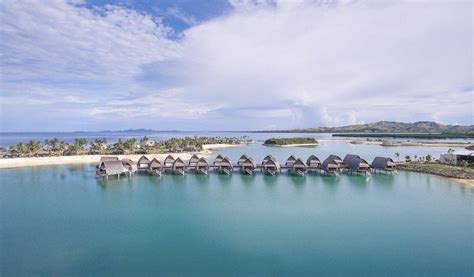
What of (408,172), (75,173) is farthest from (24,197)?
(408,172)

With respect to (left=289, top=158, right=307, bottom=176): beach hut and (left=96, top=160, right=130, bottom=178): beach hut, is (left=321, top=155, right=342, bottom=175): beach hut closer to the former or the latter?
(left=289, top=158, right=307, bottom=176): beach hut

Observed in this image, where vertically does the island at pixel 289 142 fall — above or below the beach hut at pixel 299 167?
above

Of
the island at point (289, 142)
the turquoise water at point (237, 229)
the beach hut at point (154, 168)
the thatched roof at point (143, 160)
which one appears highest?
the island at point (289, 142)

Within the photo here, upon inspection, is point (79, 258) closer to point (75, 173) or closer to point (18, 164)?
point (75, 173)

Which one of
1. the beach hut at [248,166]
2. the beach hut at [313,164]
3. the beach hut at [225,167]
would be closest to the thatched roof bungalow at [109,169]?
the beach hut at [225,167]

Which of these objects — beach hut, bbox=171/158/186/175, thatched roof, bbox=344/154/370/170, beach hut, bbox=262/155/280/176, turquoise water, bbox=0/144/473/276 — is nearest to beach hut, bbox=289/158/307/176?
beach hut, bbox=262/155/280/176

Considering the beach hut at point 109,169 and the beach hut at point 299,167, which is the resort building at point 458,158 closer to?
the beach hut at point 299,167
